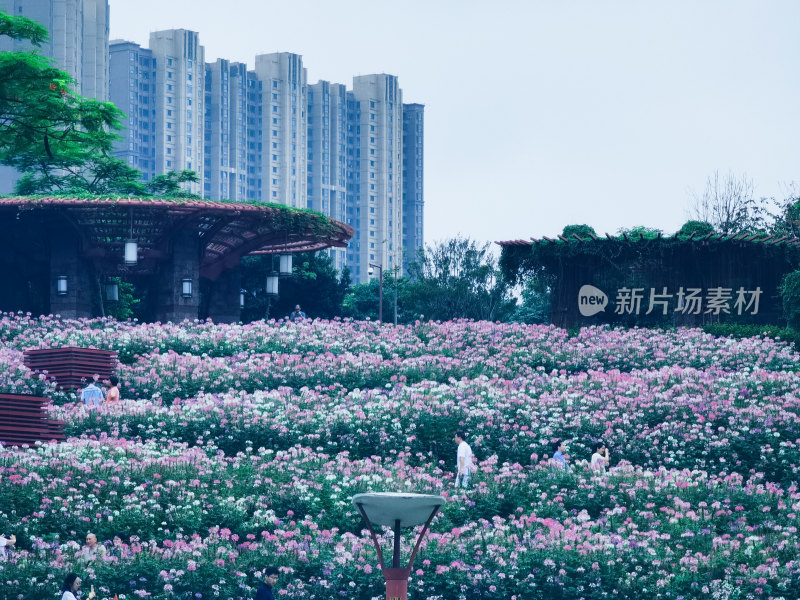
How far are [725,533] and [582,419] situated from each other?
6492mm

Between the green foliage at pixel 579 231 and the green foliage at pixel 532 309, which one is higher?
the green foliage at pixel 579 231

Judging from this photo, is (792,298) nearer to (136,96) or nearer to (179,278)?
(179,278)

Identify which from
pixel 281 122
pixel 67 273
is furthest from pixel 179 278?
pixel 281 122

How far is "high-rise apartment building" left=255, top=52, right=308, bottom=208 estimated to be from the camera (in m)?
176

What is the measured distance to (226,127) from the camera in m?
172

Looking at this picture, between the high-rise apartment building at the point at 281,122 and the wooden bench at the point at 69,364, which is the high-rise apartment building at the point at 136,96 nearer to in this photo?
the high-rise apartment building at the point at 281,122

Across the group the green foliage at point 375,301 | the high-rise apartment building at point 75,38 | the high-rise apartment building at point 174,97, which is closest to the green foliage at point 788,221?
the green foliage at point 375,301

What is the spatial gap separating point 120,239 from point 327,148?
5698 inches

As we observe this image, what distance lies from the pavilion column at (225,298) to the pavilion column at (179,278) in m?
4.46

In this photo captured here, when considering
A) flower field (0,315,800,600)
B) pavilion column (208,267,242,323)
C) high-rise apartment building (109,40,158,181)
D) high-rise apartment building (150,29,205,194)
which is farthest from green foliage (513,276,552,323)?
high-rise apartment building (109,40,158,181)

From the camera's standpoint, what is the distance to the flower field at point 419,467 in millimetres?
16031

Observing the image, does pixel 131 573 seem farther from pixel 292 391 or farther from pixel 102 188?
pixel 102 188

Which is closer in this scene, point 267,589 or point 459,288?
point 267,589

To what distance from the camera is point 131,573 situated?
15.8 m
